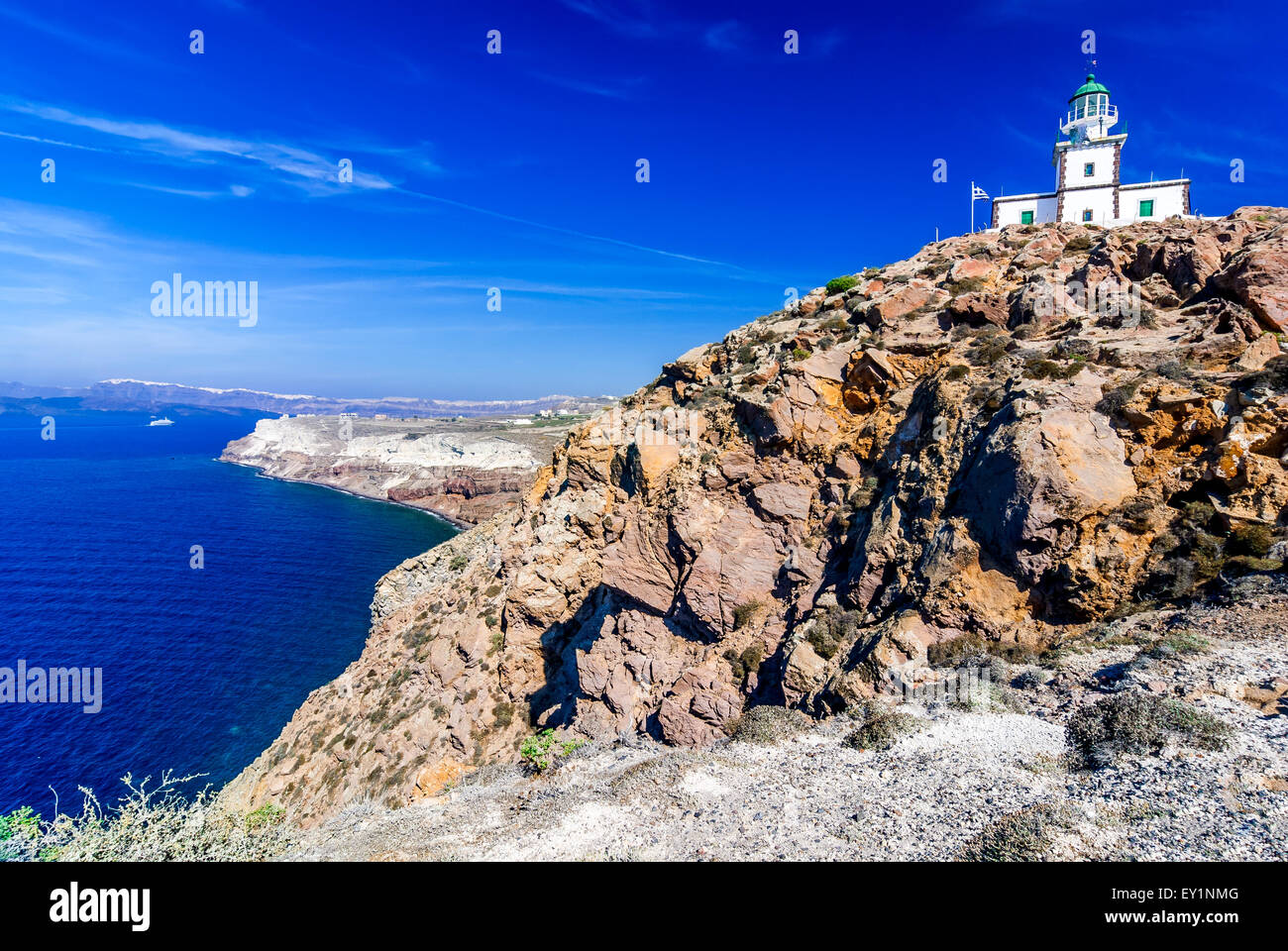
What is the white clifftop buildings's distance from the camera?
35.9 m

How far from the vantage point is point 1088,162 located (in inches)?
1471

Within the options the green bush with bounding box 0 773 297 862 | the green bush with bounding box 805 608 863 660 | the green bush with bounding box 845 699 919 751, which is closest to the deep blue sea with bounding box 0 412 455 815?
the green bush with bounding box 0 773 297 862

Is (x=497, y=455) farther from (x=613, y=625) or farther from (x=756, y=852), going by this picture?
(x=756, y=852)

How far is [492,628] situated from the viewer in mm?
25156

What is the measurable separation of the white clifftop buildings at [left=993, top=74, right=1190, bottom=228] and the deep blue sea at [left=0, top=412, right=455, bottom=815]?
60.4 metres

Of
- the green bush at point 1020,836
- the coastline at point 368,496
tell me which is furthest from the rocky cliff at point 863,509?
the coastline at point 368,496

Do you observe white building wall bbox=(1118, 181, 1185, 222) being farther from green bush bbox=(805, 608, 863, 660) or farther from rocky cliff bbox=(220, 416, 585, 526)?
rocky cliff bbox=(220, 416, 585, 526)

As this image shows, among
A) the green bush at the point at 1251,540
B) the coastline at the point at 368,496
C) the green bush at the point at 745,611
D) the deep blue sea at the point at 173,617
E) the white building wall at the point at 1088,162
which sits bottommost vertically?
the deep blue sea at the point at 173,617

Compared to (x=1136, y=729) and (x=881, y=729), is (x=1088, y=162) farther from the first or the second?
(x=881, y=729)

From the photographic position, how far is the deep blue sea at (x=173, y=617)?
36000 millimetres

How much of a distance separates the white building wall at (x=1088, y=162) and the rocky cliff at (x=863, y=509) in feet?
30.1

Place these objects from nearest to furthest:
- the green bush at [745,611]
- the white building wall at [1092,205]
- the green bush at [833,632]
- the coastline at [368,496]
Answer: the green bush at [833,632] → the green bush at [745,611] → the white building wall at [1092,205] → the coastline at [368,496]

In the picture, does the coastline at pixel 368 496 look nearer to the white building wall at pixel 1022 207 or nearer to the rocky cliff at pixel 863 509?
the rocky cliff at pixel 863 509
